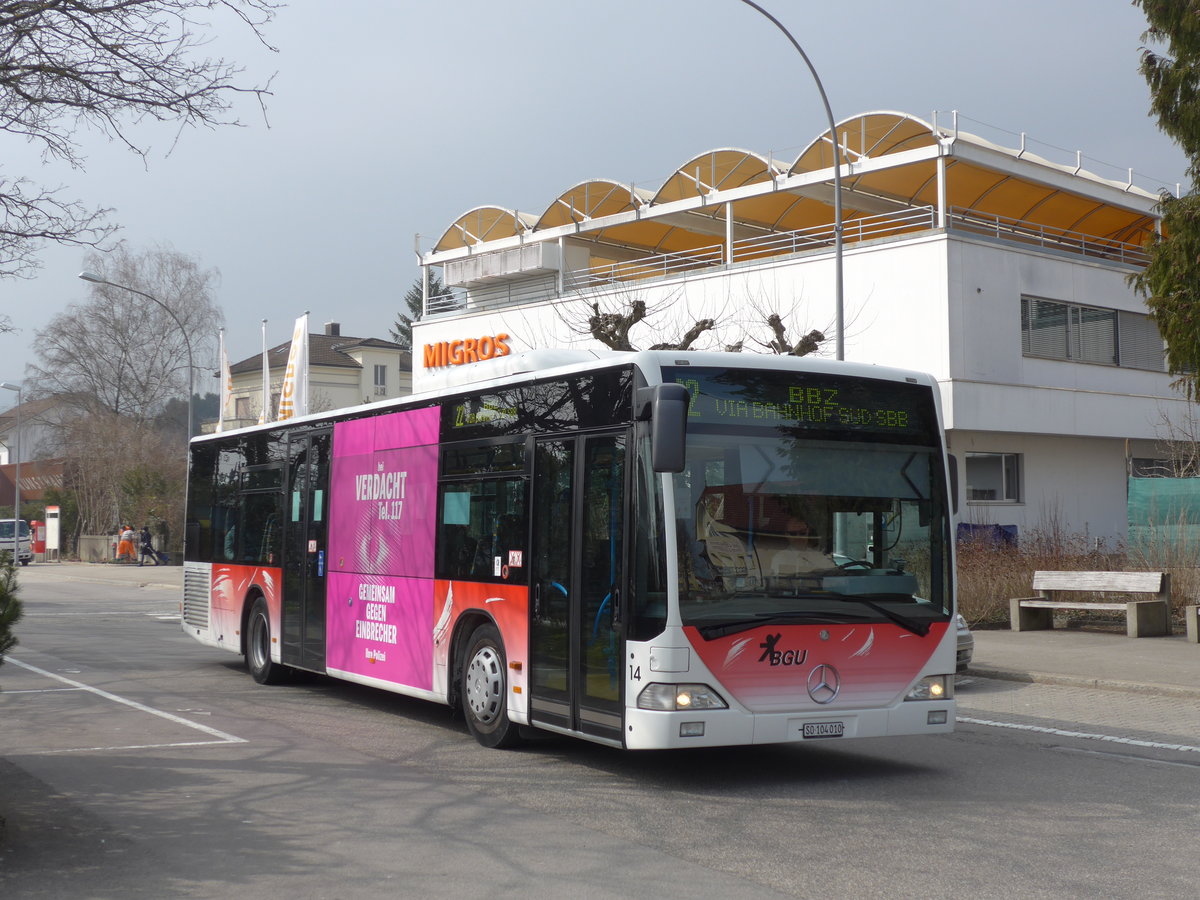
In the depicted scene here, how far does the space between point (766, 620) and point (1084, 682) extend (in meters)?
7.33

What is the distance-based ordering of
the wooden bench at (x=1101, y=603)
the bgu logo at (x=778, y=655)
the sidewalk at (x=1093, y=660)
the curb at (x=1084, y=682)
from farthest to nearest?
1. the wooden bench at (x=1101, y=603)
2. the sidewalk at (x=1093, y=660)
3. the curb at (x=1084, y=682)
4. the bgu logo at (x=778, y=655)

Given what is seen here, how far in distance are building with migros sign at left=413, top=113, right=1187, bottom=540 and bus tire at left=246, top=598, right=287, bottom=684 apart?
47.9ft

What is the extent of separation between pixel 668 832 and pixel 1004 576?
14739 mm

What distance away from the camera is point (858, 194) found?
33.9 metres

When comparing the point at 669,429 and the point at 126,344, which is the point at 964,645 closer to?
the point at 669,429

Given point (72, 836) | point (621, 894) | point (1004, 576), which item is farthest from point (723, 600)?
point (1004, 576)

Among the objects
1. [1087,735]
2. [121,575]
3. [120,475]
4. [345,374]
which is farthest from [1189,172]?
[345,374]

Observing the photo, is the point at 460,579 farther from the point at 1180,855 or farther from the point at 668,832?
the point at 1180,855

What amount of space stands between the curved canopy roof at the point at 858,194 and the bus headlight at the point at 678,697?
75.0 feet

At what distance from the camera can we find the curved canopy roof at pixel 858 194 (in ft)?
102

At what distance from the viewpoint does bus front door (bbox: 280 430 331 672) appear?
13039mm

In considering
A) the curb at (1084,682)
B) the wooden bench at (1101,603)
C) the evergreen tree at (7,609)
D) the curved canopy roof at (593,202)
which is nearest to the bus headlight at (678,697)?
the evergreen tree at (7,609)

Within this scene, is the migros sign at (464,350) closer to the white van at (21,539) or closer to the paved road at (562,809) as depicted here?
the white van at (21,539)

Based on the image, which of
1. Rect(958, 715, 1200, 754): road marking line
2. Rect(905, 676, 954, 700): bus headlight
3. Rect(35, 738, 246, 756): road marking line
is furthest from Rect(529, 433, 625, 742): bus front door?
Rect(958, 715, 1200, 754): road marking line
